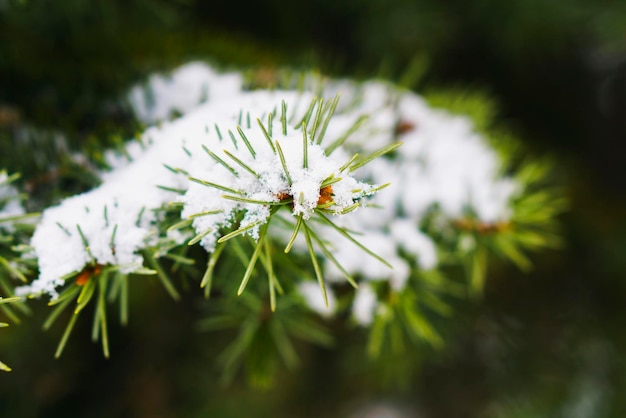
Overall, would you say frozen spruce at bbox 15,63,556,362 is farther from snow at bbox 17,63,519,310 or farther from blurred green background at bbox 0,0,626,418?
blurred green background at bbox 0,0,626,418

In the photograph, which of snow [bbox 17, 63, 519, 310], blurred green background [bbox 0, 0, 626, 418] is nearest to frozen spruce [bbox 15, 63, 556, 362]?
snow [bbox 17, 63, 519, 310]

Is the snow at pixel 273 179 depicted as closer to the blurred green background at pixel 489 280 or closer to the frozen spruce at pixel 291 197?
the frozen spruce at pixel 291 197

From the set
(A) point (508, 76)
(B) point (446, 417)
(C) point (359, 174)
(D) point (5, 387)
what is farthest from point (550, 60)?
(D) point (5, 387)

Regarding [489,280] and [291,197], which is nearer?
[291,197]

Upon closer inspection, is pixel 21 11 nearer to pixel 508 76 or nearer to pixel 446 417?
pixel 508 76

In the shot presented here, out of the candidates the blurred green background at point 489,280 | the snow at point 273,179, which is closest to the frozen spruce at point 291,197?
the snow at point 273,179

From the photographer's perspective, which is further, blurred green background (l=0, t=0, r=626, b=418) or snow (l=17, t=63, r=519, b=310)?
blurred green background (l=0, t=0, r=626, b=418)

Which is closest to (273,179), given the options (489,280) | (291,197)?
(291,197)

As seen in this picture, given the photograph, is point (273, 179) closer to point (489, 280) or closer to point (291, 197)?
point (291, 197)
